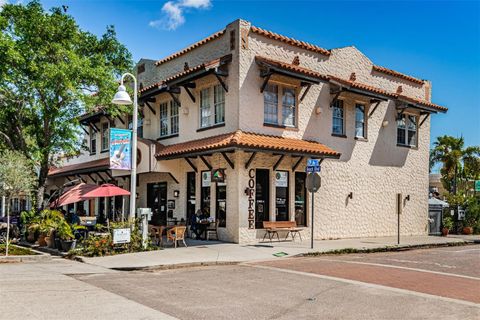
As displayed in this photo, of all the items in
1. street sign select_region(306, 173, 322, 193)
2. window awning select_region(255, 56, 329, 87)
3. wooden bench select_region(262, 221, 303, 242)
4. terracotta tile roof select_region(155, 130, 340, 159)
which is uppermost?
window awning select_region(255, 56, 329, 87)

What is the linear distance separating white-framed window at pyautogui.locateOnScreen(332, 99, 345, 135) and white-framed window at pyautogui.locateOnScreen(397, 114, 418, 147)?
3.92 metres

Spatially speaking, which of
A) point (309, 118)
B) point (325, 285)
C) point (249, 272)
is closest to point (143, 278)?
point (249, 272)

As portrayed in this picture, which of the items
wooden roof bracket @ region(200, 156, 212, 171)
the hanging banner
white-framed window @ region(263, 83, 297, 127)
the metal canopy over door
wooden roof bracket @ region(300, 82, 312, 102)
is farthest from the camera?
the metal canopy over door

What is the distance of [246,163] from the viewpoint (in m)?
18.3

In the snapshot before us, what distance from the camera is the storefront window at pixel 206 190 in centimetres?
1972

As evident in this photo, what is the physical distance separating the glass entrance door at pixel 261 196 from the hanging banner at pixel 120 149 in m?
5.15

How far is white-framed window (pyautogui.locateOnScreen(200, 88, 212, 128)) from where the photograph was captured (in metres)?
20.1

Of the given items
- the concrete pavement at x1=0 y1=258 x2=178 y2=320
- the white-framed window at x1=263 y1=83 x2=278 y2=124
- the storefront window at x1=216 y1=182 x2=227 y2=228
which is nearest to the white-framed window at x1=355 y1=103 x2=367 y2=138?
the white-framed window at x1=263 y1=83 x2=278 y2=124

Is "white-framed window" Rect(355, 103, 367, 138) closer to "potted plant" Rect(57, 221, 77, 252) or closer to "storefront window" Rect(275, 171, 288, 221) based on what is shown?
"storefront window" Rect(275, 171, 288, 221)

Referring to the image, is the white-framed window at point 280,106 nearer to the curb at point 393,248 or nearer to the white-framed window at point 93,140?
the curb at point 393,248

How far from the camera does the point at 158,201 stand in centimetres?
2311

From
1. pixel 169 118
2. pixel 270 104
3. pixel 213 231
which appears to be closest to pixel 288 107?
pixel 270 104

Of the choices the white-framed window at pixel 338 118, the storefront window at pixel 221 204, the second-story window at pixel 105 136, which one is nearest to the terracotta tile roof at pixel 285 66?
the white-framed window at pixel 338 118

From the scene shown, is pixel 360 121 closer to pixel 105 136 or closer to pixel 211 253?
pixel 211 253
